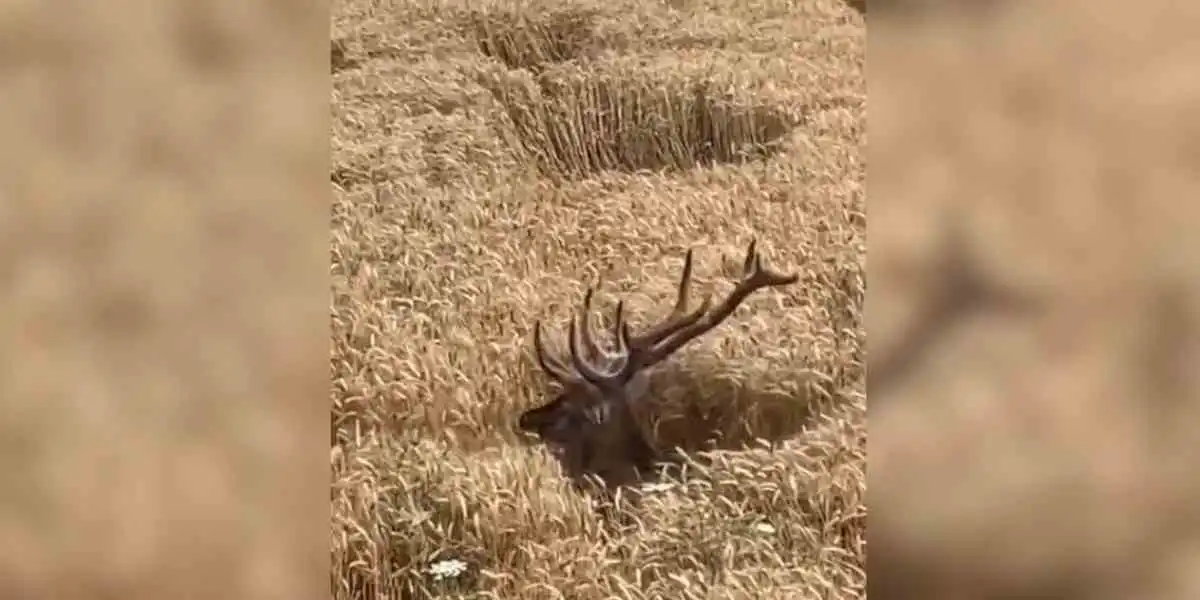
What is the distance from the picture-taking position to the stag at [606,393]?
137cm

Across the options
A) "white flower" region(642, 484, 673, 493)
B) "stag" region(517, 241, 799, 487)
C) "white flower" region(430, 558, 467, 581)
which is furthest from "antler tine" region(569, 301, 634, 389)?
"white flower" region(430, 558, 467, 581)

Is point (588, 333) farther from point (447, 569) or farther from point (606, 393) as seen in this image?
point (447, 569)

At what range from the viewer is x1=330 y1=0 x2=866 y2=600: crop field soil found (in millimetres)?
1354

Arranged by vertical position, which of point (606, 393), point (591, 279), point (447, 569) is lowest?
point (447, 569)

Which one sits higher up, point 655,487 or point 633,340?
point 633,340

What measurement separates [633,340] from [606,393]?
0.06 metres

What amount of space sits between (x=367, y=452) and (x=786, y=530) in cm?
45
